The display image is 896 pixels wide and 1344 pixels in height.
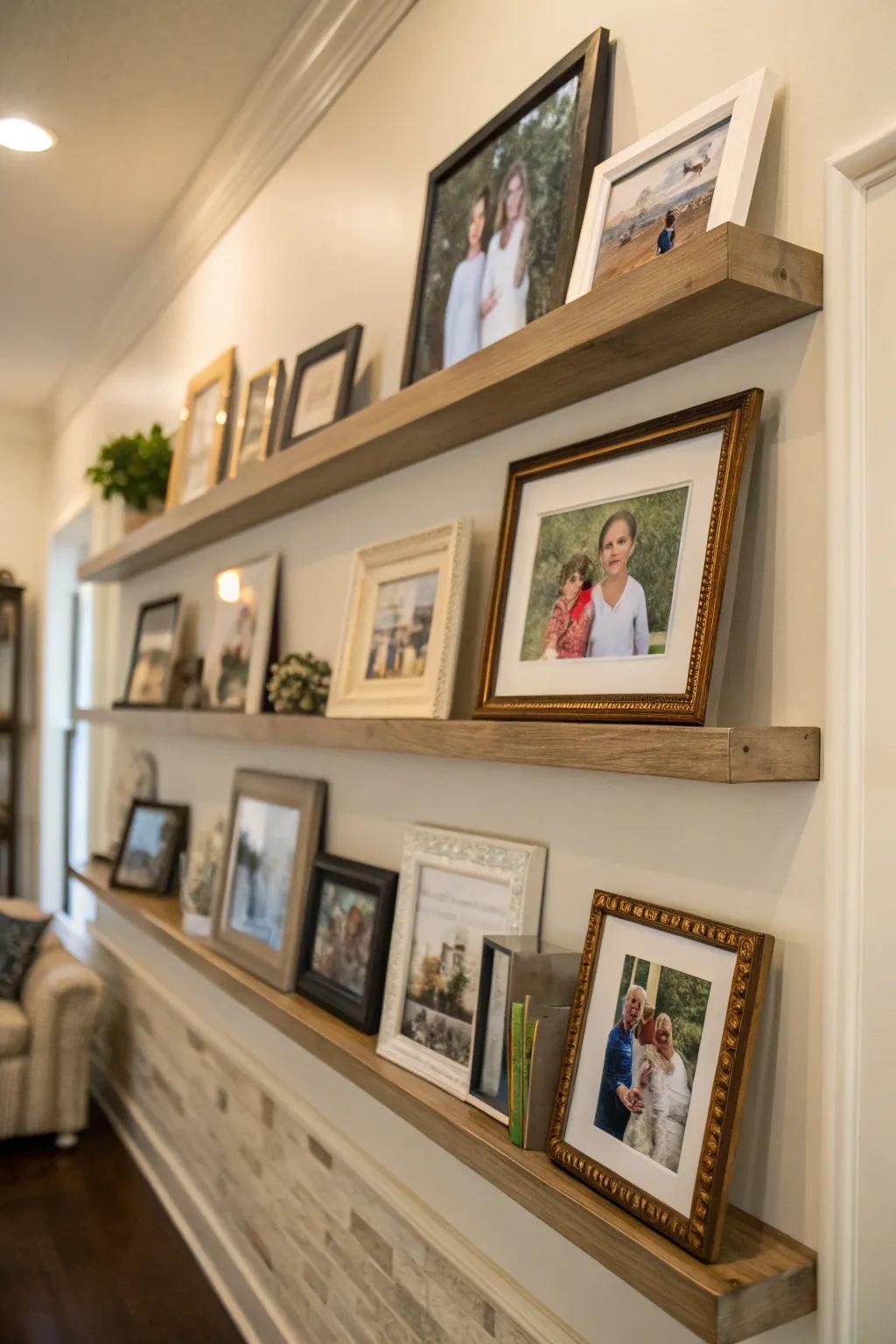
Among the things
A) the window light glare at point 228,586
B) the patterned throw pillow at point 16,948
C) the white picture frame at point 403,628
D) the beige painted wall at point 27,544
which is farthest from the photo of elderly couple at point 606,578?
the beige painted wall at point 27,544

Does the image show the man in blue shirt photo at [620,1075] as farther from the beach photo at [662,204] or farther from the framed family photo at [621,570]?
the beach photo at [662,204]

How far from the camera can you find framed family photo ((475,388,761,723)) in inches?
47.6

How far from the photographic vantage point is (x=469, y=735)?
150 cm

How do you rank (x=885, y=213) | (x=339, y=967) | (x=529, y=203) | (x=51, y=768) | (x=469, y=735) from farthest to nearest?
(x=51, y=768) < (x=339, y=967) < (x=529, y=203) < (x=469, y=735) < (x=885, y=213)

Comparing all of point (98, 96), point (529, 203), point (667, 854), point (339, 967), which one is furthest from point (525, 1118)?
point (98, 96)

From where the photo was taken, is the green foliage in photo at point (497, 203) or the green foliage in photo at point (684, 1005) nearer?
the green foliage in photo at point (684, 1005)

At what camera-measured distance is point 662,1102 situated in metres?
1.20

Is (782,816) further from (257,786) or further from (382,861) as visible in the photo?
(257,786)

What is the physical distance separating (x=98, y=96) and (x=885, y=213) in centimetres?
223

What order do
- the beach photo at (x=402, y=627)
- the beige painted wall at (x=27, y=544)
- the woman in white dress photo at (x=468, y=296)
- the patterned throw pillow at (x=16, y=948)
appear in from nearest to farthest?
1. the woman in white dress photo at (x=468, y=296)
2. the beach photo at (x=402, y=627)
3. the patterned throw pillow at (x=16, y=948)
4. the beige painted wall at (x=27, y=544)

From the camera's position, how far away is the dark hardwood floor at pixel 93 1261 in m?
2.43

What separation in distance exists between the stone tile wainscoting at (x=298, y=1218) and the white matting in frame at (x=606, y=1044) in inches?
14.5

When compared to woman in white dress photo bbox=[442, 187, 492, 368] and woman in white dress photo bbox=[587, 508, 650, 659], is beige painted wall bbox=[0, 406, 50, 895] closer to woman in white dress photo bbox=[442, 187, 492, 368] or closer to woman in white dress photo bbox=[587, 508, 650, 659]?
woman in white dress photo bbox=[442, 187, 492, 368]

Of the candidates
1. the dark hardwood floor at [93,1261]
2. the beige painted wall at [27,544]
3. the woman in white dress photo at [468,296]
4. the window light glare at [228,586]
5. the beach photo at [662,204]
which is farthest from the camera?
the beige painted wall at [27,544]
